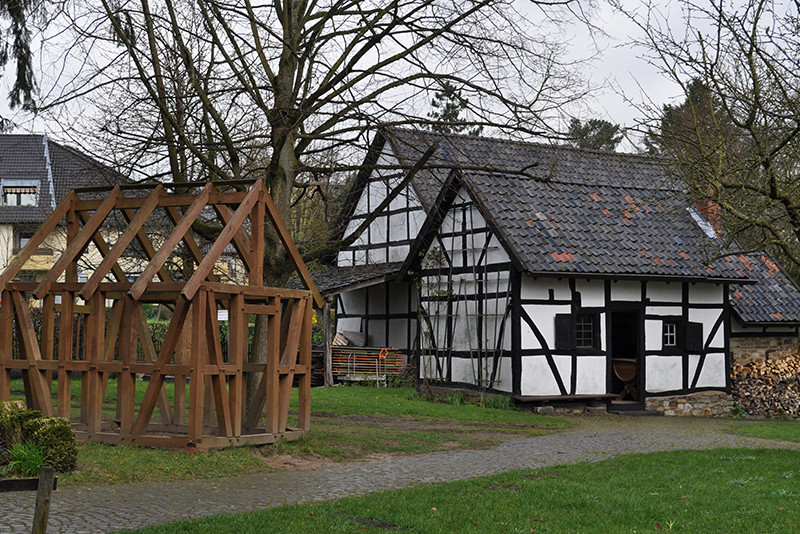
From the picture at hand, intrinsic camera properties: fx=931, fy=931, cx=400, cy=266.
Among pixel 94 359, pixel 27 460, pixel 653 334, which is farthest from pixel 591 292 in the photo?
pixel 27 460

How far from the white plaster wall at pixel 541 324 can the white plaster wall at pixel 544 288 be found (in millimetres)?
219

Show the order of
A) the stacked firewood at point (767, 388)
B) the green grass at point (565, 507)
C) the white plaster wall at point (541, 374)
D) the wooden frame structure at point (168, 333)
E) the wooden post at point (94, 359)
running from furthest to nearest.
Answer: the stacked firewood at point (767, 388), the white plaster wall at point (541, 374), the wooden post at point (94, 359), the wooden frame structure at point (168, 333), the green grass at point (565, 507)

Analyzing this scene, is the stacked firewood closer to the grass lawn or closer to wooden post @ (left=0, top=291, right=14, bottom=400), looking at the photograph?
the grass lawn

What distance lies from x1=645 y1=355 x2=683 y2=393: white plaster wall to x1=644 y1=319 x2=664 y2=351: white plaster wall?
0.26 meters

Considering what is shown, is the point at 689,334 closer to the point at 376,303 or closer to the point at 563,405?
the point at 563,405

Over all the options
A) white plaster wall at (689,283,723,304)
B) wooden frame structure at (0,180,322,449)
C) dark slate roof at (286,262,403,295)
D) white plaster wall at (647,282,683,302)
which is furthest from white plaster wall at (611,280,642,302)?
wooden frame structure at (0,180,322,449)

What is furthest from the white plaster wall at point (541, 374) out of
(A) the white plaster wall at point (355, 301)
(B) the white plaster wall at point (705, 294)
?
(A) the white plaster wall at point (355, 301)

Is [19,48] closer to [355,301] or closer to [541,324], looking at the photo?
[541,324]

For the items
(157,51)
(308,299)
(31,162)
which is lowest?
(308,299)

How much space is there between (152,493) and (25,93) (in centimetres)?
505

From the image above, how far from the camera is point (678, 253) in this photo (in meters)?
21.9

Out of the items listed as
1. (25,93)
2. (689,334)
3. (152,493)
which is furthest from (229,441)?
(689,334)

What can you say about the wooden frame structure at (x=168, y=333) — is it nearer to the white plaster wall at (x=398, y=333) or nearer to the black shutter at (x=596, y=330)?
the black shutter at (x=596, y=330)

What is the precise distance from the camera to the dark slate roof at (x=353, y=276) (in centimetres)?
2425
